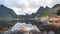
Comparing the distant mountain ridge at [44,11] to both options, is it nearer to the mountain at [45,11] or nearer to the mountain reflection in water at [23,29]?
the mountain at [45,11]

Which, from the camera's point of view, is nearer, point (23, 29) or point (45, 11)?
point (23, 29)

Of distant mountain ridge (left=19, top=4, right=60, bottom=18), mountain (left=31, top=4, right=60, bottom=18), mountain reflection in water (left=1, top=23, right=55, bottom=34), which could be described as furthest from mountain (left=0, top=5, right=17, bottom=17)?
mountain (left=31, top=4, right=60, bottom=18)

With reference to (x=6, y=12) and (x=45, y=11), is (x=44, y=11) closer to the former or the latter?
(x=45, y=11)

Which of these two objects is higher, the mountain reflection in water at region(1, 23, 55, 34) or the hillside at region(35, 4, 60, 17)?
the hillside at region(35, 4, 60, 17)

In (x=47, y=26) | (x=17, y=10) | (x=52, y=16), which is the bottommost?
(x=47, y=26)

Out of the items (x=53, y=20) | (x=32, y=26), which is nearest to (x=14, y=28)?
(x=32, y=26)

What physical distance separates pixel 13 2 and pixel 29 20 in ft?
2.48

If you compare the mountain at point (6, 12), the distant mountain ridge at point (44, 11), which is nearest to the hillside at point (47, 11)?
the distant mountain ridge at point (44, 11)

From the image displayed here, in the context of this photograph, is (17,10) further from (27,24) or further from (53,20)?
(53,20)

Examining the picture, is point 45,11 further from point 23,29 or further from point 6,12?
point 6,12

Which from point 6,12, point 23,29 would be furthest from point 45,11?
point 6,12

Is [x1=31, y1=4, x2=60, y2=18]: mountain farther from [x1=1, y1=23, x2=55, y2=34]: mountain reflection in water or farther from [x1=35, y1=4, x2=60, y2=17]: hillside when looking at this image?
[x1=1, y1=23, x2=55, y2=34]: mountain reflection in water

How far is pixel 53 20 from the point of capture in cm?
442

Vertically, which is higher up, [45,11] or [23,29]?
[45,11]
